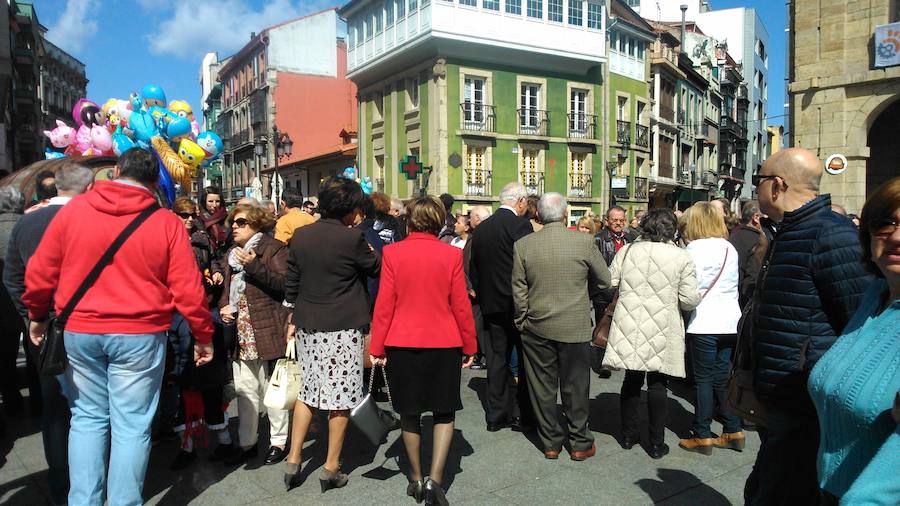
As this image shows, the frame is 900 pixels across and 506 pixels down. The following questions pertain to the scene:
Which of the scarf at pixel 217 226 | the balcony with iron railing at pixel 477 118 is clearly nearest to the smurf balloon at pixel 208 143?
the scarf at pixel 217 226

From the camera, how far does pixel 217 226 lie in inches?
266

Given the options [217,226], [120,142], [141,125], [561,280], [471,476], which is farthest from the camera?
[141,125]

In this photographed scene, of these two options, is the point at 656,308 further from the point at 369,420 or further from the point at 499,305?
the point at 369,420

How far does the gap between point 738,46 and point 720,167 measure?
1458cm

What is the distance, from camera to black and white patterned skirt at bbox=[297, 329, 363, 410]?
4.20m

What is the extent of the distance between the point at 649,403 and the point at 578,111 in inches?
A: 1074

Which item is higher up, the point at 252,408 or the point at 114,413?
the point at 114,413

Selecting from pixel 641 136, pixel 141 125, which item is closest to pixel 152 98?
pixel 141 125

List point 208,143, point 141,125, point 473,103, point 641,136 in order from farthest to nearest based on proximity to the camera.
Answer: point 641,136 < point 473,103 < point 208,143 < point 141,125

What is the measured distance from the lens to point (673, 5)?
51156 mm

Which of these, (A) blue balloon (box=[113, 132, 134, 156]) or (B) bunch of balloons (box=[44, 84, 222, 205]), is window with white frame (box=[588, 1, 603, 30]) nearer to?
(B) bunch of balloons (box=[44, 84, 222, 205])

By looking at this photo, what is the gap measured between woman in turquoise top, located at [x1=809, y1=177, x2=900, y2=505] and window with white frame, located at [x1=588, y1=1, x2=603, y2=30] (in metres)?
30.0

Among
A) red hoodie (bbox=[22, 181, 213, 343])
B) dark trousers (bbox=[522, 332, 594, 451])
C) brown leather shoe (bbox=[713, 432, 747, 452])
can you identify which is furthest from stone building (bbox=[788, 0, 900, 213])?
red hoodie (bbox=[22, 181, 213, 343])

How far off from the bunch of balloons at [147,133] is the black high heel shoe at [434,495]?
21.7ft
